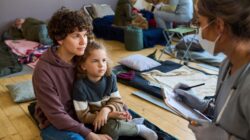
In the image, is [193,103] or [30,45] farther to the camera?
[30,45]

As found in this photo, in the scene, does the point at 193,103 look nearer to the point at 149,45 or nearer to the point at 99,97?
the point at 99,97

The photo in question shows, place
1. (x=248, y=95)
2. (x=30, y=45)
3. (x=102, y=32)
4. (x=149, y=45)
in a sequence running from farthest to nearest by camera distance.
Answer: (x=102, y=32) < (x=149, y=45) < (x=30, y=45) < (x=248, y=95)

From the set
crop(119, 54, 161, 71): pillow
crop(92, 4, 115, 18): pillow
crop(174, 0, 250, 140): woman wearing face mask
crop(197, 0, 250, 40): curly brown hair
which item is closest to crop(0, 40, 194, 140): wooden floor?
crop(119, 54, 161, 71): pillow

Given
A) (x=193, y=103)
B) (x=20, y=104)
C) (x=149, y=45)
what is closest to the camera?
(x=193, y=103)

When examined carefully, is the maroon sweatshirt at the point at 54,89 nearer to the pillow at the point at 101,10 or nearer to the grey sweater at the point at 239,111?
the grey sweater at the point at 239,111

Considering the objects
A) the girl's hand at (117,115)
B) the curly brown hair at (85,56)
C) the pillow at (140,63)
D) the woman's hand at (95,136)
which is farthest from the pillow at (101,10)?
the woman's hand at (95,136)

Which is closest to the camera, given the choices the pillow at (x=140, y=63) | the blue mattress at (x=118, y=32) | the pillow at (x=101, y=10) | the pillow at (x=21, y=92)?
the pillow at (x=21, y=92)

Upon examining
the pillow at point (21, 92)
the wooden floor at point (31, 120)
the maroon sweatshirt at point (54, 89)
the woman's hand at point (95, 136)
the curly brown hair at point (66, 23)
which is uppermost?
the curly brown hair at point (66, 23)

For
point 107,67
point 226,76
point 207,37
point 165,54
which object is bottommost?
point 165,54

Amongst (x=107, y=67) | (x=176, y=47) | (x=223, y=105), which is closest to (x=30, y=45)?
(x=176, y=47)

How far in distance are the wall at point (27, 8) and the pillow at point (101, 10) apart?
0.34 meters

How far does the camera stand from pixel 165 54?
4055 mm

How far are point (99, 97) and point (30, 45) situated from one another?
2.57m

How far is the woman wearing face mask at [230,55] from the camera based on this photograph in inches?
39.4
